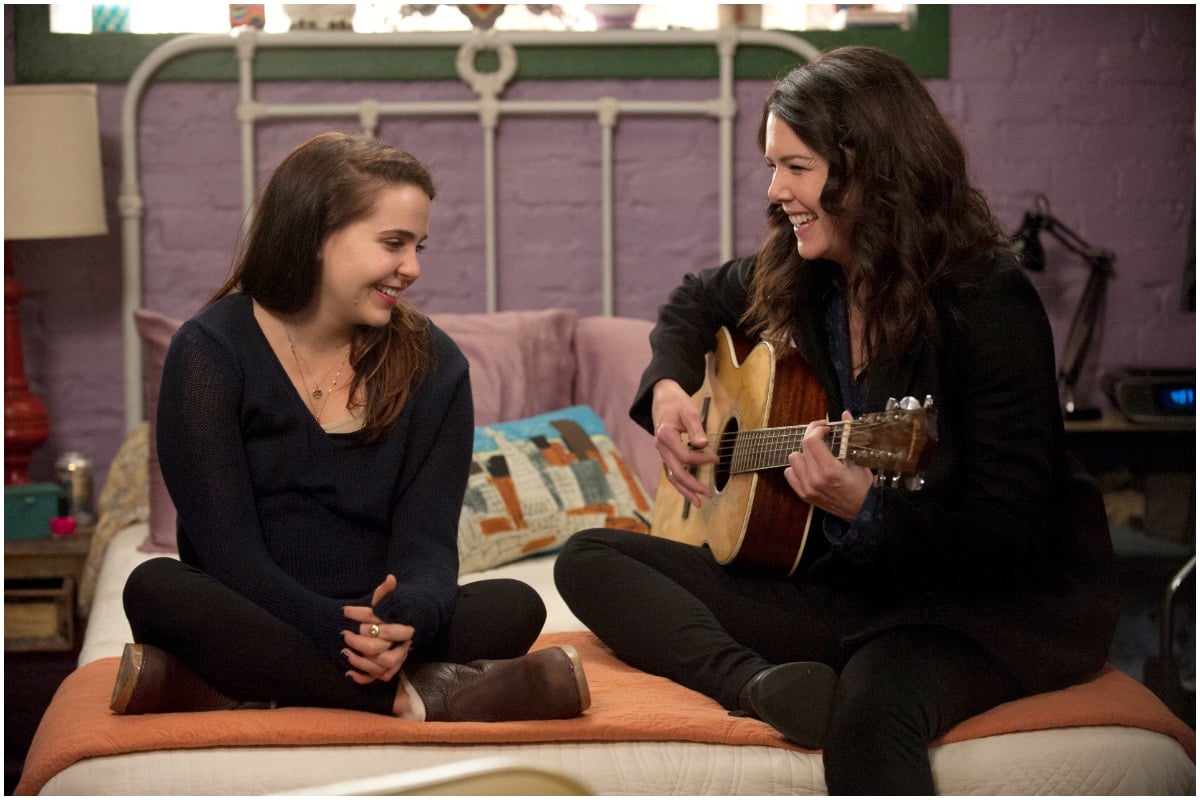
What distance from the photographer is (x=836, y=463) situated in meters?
1.55

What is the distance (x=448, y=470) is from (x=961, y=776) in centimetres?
73

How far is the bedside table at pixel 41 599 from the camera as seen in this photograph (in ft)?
8.80

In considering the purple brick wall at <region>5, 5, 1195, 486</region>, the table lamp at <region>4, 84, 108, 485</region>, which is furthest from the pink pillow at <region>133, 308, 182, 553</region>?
the purple brick wall at <region>5, 5, 1195, 486</region>

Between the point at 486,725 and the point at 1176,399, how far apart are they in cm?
211

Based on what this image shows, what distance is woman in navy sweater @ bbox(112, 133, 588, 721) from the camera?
1.58 meters

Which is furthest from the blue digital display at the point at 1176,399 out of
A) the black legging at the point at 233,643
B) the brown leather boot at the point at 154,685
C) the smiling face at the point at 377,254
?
the brown leather boot at the point at 154,685

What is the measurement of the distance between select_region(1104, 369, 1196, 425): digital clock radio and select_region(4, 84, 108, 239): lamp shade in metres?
2.30

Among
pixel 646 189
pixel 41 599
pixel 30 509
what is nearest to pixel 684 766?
pixel 41 599

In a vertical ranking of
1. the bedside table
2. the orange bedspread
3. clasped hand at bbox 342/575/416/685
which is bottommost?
the bedside table

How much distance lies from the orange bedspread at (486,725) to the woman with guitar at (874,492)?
40 millimetres

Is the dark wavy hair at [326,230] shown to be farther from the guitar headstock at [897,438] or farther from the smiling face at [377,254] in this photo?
the guitar headstock at [897,438]

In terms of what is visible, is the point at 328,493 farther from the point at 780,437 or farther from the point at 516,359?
the point at 516,359

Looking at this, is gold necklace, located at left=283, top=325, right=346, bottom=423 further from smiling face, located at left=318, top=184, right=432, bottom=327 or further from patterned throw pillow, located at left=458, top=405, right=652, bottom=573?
patterned throw pillow, located at left=458, top=405, right=652, bottom=573

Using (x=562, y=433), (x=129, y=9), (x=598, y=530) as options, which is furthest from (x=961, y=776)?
(x=129, y=9)
